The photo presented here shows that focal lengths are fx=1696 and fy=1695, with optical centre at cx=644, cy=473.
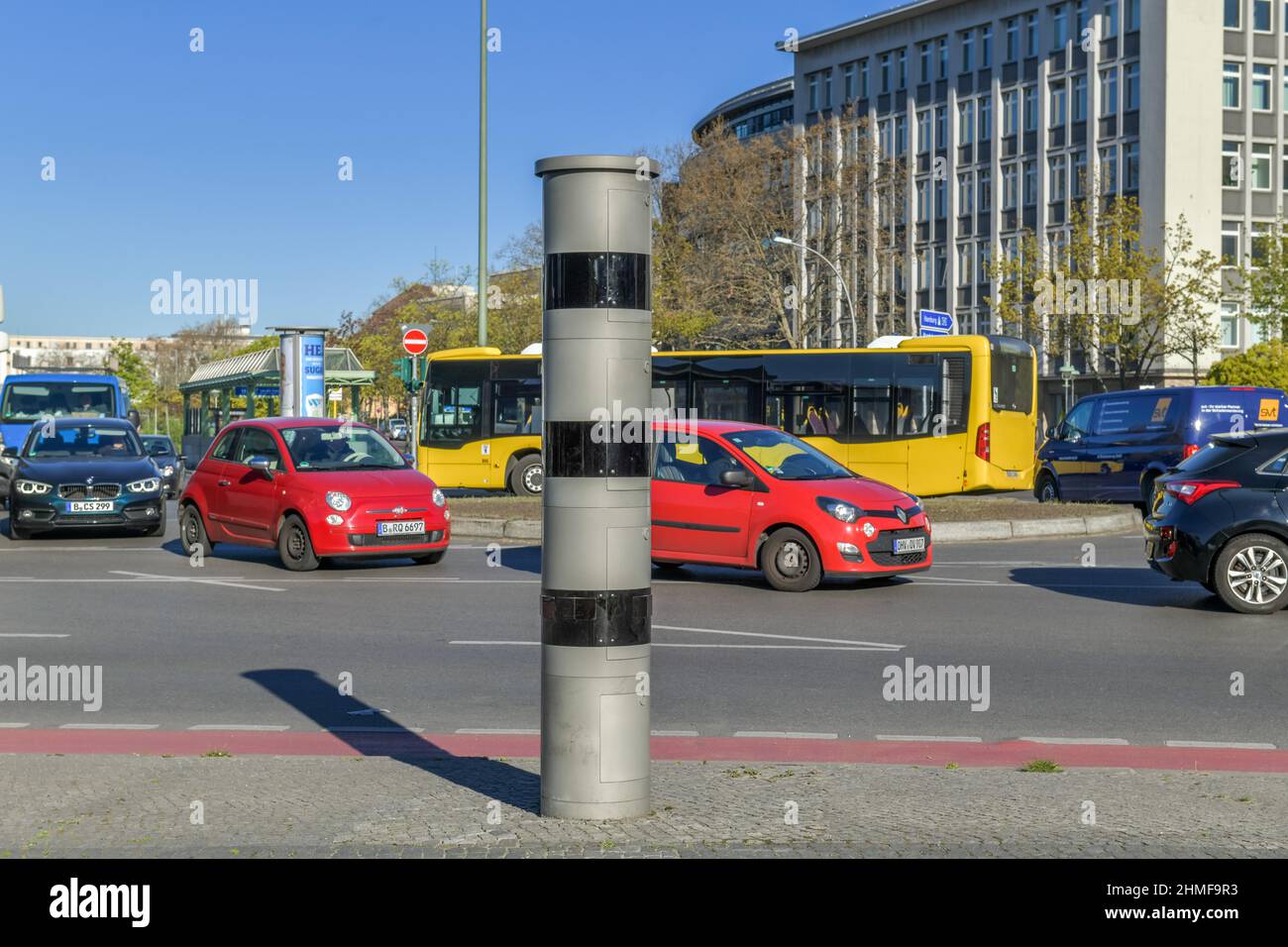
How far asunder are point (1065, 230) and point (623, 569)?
7228cm

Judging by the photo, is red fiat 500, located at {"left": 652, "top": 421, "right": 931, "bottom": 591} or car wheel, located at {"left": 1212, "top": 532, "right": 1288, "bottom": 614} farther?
red fiat 500, located at {"left": 652, "top": 421, "right": 931, "bottom": 591}

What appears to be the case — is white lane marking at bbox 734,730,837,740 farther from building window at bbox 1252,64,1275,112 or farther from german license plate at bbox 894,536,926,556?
building window at bbox 1252,64,1275,112

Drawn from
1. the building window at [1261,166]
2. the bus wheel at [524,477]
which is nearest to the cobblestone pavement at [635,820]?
the bus wheel at [524,477]

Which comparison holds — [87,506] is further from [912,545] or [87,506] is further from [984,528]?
[984,528]

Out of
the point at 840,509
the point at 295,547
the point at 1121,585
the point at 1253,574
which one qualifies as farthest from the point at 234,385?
the point at 1253,574

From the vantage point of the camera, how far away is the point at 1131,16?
72688mm

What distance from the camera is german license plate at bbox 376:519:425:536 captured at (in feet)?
58.3

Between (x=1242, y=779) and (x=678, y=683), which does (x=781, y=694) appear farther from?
(x=1242, y=779)

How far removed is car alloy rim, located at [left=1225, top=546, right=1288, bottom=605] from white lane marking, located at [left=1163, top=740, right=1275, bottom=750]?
609cm

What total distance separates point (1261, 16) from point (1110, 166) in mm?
8935

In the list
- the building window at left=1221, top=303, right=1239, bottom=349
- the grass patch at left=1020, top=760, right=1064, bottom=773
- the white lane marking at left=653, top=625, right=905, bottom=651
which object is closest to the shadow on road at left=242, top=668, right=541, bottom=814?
the grass patch at left=1020, top=760, right=1064, bottom=773

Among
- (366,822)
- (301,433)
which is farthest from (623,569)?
(301,433)
